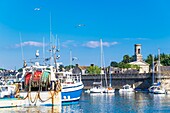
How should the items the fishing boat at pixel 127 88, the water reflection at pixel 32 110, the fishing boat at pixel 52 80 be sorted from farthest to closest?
the fishing boat at pixel 127 88 → the fishing boat at pixel 52 80 → the water reflection at pixel 32 110

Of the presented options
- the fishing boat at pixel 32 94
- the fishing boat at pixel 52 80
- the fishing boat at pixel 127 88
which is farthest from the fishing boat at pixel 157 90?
the fishing boat at pixel 32 94

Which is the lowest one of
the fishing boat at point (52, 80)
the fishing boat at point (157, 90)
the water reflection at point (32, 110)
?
the water reflection at point (32, 110)

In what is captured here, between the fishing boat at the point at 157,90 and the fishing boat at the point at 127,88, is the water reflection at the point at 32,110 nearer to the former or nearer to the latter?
the fishing boat at the point at 157,90

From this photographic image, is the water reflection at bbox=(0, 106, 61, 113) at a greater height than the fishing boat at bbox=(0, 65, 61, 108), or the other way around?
the fishing boat at bbox=(0, 65, 61, 108)

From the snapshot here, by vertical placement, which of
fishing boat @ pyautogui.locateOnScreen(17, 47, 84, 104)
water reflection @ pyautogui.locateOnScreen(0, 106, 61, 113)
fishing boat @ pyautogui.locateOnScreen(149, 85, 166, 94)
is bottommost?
water reflection @ pyautogui.locateOnScreen(0, 106, 61, 113)

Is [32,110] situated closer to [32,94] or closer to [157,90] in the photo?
[32,94]

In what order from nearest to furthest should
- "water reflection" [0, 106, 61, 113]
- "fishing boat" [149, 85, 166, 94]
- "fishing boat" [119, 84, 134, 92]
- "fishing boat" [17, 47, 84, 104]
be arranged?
1. "water reflection" [0, 106, 61, 113]
2. "fishing boat" [17, 47, 84, 104]
3. "fishing boat" [149, 85, 166, 94]
4. "fishing boat" [119, 84, 134, 92]

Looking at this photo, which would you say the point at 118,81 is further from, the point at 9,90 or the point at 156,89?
the point at 9,90

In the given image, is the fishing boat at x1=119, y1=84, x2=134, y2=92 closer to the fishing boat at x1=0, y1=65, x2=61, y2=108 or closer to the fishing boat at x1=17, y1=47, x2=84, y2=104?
the fishing boat at x1=17, y1=47, x2=84, y2=104

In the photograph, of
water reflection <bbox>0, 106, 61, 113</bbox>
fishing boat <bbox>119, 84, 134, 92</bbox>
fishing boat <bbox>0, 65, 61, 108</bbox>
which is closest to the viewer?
water reflection <bbox>0, 106, 61, 113</bbox>

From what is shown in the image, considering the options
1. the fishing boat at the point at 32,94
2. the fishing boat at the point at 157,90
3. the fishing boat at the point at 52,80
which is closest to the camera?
the fishing boat at the point at 32,94

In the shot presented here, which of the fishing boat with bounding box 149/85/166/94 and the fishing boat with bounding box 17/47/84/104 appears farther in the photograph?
the fishing boat with bounding box 149/85/166/94

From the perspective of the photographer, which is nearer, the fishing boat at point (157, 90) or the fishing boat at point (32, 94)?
the fishing boat at point (32, 94)

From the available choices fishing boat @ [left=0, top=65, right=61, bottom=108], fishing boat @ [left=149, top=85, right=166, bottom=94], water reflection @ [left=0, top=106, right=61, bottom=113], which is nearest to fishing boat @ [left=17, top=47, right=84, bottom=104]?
fishing boat @ [left=0, top=65, right=61, bottom=108]
